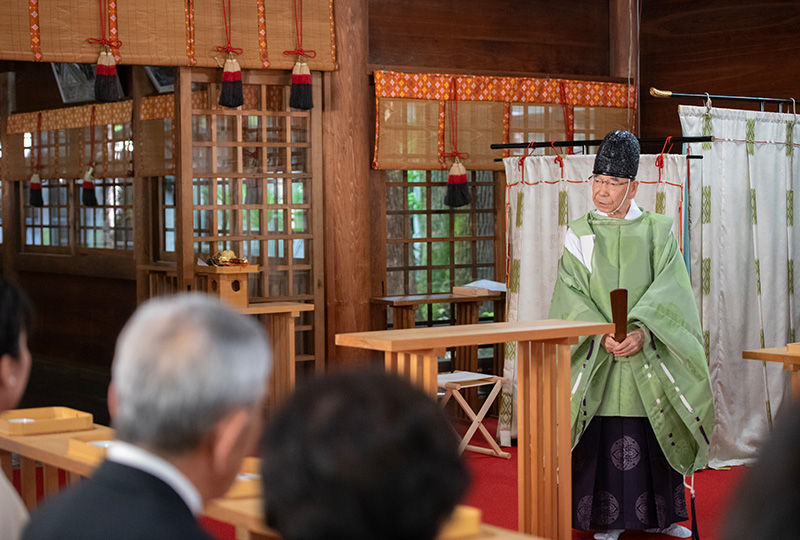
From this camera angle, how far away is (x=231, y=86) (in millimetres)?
5594

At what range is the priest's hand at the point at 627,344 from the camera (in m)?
4.04

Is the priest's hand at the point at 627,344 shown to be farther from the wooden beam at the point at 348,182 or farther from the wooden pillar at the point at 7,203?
the wooden pillar at the point at 7,203

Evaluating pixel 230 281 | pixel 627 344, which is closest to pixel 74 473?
pixel 627 344

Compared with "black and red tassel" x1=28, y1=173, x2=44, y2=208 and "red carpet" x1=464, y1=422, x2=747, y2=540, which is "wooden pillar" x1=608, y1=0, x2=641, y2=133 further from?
"black and red tassel" x1=28, y1=173, x2=44, y2=208

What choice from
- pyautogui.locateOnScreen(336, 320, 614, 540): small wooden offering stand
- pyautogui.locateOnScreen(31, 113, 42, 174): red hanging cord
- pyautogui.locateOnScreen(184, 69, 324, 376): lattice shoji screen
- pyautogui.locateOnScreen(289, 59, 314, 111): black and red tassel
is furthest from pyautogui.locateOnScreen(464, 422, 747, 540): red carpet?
pyautogui.locateOnScreen(31, 113, 42, 174): red hanging cord

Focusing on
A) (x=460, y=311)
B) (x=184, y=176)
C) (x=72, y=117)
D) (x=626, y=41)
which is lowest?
(x=460, y=311)

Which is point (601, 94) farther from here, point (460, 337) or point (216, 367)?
point (216, 367)

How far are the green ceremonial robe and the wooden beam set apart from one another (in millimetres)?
2145

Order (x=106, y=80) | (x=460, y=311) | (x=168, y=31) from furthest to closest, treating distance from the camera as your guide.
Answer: (x=460, y=311) → (x=168, y=31) → (x=106, y=80)

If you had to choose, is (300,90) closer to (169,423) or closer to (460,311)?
(460,311)

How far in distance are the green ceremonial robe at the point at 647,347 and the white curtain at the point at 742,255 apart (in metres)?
1.14

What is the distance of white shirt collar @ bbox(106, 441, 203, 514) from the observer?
1.20 meters

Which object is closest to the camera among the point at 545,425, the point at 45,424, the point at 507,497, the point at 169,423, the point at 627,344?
the point at 169,423

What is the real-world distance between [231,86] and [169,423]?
4.62m
